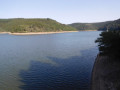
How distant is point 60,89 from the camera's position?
Answer: 15320mm

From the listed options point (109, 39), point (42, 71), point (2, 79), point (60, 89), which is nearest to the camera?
point (60, 89)

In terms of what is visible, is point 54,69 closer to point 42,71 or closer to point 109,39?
point 42,71

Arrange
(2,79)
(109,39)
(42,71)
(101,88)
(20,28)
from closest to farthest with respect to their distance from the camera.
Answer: (101,88), (109,39), (2,79), (42,71), (20,28)

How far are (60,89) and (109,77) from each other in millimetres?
5687

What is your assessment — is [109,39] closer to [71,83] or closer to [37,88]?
[71,83]

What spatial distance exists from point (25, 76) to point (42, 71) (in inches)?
111

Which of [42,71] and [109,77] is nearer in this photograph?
[109,77]

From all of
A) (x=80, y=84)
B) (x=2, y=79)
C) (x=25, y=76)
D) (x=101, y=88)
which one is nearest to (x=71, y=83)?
(x=80, y=84)

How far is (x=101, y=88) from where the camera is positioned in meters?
11.7

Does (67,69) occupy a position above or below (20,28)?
below

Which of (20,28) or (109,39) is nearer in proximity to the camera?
(109,39)

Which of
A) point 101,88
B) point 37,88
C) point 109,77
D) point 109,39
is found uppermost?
point 109,39

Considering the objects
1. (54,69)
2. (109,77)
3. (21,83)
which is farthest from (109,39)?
(21,83)

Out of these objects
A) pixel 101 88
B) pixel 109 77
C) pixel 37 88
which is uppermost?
pixel 109 77
